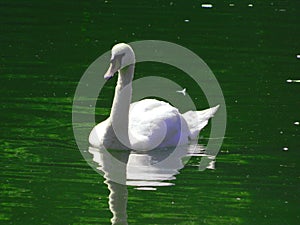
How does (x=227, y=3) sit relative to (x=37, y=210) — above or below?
above

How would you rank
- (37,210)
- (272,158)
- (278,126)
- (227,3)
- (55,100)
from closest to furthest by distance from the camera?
(37,210) → (272,158) → (278,126) → (55,100) → (227,3)

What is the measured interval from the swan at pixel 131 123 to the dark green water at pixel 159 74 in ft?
1.39

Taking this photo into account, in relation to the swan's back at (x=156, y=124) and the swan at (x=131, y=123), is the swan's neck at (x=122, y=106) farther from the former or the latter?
the swan's back at (x=156, y=124)

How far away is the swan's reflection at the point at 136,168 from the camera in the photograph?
921 cm

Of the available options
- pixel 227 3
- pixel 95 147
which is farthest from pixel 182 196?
pixel 227 3

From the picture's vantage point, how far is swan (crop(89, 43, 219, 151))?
35.6 feet

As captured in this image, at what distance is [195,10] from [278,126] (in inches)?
301

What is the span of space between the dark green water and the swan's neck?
532 mm

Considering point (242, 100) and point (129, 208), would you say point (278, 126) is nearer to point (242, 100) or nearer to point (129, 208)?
point (242, 100)

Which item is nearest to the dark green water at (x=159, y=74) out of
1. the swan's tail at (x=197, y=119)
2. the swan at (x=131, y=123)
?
the swan's tail at (x=197, y=119)

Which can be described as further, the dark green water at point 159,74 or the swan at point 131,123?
the swan at point 131,123

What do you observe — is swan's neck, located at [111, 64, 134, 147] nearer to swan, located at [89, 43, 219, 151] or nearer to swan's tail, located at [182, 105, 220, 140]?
swan, located at [89, 43, 219, 151]

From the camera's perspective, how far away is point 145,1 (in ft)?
63.8

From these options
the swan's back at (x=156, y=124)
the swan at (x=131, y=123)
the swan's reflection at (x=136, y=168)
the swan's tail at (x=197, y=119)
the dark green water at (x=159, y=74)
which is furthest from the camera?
the swan's tail at (x=197, y=119)
